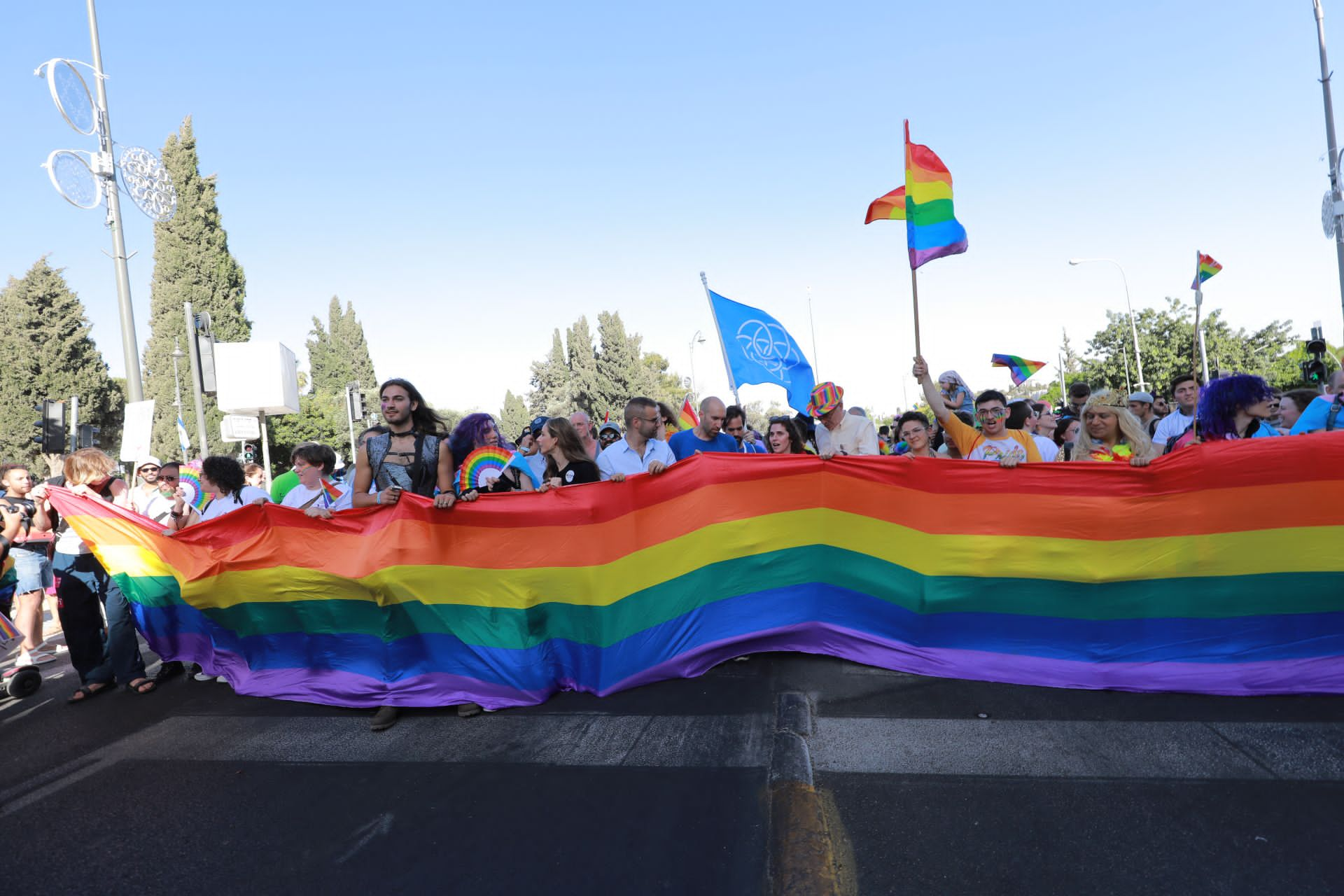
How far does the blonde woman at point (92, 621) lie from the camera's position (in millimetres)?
6086

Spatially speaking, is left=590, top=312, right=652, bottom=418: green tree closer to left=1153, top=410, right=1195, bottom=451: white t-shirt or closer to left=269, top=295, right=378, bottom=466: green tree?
left=269, top=295, right=378, bottom=466: green tree

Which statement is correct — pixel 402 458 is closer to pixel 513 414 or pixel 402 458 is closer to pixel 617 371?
pixel 617 371

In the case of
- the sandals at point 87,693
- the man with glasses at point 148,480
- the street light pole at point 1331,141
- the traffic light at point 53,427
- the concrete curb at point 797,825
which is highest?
the street light pole at point 1331,141

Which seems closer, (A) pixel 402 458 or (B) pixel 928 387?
(A) pixel 402 458

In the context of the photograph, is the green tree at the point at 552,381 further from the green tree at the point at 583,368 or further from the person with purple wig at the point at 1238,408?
the person with purple wig at the point at 1238,408

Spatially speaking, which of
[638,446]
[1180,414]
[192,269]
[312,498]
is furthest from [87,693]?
[192,269]

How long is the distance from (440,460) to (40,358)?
145 ft

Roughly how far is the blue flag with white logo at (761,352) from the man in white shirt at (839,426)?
5.59ft

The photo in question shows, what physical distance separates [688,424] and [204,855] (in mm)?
10875

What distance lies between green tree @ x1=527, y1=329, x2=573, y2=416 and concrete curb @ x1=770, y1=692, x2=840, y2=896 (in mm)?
78467

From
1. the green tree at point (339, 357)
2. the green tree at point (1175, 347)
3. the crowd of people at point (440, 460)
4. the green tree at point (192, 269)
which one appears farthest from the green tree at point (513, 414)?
the crowd of people at point (440, 460)

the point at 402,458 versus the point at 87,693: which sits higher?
the point at 402,458

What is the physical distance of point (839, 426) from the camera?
738 cm

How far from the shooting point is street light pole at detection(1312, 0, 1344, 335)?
18.0 m
